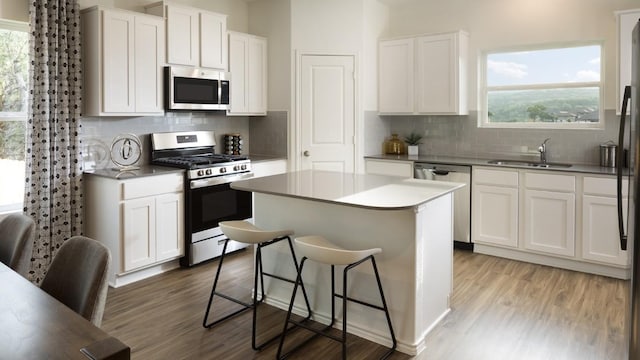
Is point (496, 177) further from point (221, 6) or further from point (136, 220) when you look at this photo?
point (221, 6)

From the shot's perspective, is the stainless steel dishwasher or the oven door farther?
the stainless steel dishwasher

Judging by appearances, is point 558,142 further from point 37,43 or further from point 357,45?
point 37,43

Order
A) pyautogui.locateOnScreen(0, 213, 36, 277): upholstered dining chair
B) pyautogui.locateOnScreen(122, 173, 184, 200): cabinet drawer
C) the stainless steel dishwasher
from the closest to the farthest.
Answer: pyautogui.locateOnScreen(0, 213, 36, 277): upholstered dining chair, pyautogui.locateOnScreen(122, 173, 184, 200): cabinet drawer, the stainless steel dishwasher

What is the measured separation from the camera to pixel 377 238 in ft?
9.33

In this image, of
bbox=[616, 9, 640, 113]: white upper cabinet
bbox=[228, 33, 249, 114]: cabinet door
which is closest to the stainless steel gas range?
bbox=[228, 33, 249, 114]: cabinet door

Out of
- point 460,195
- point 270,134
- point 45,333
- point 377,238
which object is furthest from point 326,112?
point 45,333

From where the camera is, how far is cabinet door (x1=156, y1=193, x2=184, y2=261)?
3982mm

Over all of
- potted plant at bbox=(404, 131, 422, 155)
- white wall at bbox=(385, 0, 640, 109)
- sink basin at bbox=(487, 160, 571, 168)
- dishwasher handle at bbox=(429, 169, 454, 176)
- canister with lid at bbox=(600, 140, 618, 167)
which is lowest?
dishwasher handle at bbox=(429, 169, 454, 176)

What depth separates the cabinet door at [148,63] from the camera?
4031mm

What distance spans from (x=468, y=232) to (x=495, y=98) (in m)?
1.57

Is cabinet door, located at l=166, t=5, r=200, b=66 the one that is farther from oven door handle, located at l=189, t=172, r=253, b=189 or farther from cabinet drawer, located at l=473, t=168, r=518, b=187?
cabinet drawer, located at l=473, t=168, r=518, b=187

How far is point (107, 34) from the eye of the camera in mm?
3777

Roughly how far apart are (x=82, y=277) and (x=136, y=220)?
224 centimetres

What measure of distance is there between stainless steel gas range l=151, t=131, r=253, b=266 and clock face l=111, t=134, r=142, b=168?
5.9 inches
